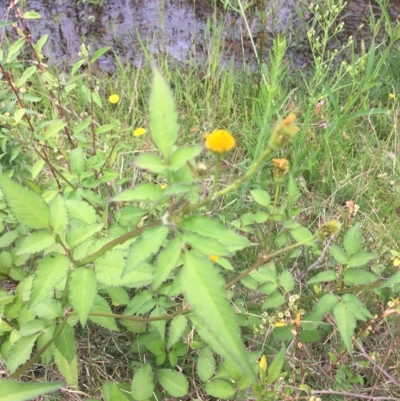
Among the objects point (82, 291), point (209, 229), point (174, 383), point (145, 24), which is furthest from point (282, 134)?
point (145, 24)

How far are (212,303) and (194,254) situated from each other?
0.11m

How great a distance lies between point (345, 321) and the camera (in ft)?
3.66

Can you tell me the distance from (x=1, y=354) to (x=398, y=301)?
1141mm

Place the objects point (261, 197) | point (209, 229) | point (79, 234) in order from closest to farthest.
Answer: point (209, 229)
point (79, 234)
point (261, 197)

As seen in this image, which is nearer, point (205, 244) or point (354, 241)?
point (205, 244)

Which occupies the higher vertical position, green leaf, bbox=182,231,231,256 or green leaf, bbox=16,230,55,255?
green leaf, bbox=182,231,231,256

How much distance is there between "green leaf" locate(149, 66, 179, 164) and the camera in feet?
2.47

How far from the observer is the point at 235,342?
24.0 inches

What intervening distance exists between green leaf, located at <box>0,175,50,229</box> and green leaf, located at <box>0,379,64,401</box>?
12.8 inches

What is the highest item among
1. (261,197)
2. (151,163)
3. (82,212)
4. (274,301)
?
(151,163)

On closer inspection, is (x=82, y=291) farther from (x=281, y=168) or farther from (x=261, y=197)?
(x=261, y=197)

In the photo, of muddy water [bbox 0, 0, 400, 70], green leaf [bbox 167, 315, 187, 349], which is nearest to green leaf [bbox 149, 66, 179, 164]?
green leaf [bbox 167, 315, 187, 349]

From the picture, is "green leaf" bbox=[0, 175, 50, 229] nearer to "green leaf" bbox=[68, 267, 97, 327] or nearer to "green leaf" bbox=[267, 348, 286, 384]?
"green leaf" bbox=[68, 267, 97, 327]

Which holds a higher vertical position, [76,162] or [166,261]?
[166,261]
